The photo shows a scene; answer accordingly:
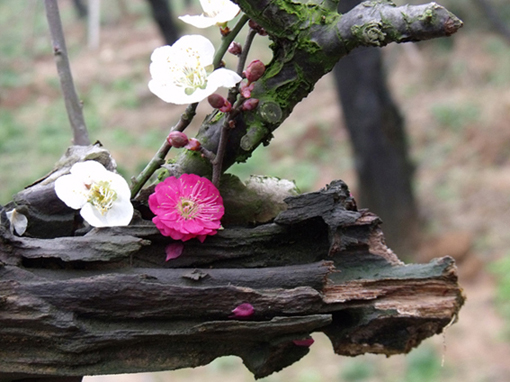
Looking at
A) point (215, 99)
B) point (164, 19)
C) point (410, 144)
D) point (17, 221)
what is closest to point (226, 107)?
point (215, 99)

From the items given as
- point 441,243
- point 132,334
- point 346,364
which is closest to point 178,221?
point 132,334

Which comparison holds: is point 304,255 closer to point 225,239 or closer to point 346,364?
point 225,239

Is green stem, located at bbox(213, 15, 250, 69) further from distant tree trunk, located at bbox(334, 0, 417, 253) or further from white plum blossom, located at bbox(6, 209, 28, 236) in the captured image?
distant tree trunk, located at bbox(334, 0, 417, 253)

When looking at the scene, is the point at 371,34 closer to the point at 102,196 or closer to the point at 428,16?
the point at 428,16

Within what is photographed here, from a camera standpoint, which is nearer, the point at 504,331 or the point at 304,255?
the point at 304,255

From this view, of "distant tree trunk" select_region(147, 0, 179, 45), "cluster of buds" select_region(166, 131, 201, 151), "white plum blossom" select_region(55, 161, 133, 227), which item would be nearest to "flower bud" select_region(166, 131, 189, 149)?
"cluster of buds" select_region(166, 131, 201, 151)

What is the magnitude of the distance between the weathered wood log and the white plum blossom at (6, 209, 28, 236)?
0.18 ft

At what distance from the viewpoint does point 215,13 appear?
3.54 ft

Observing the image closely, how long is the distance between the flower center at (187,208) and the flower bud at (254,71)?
242 millimetres

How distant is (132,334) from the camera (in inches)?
38.0

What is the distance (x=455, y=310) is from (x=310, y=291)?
29cm

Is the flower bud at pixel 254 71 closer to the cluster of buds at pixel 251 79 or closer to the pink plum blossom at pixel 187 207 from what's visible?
the cluster of buds at pixel 251 79

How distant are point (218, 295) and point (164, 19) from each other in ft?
14.4

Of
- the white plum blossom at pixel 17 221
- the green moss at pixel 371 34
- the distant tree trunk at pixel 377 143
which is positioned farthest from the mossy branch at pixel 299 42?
the distant tree trunk at pixel 377 143
